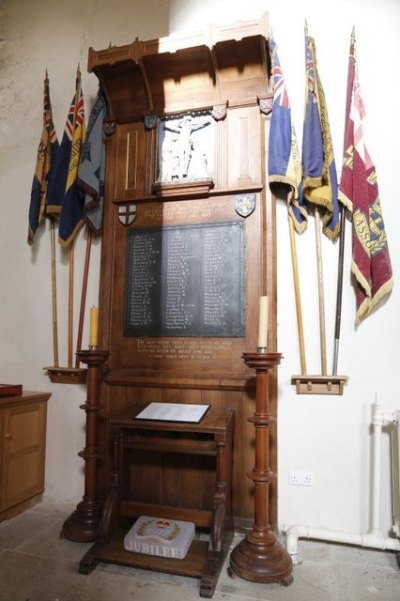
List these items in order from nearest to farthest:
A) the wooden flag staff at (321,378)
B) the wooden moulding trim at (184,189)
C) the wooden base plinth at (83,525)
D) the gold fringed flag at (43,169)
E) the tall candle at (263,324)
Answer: the tall candle at (263,324) < the wooden base plinth at (83,525) < the wooden flag staff at (321,378) < the wooden moulding trim at (184,189) < the gold fringed flag at (43,169)

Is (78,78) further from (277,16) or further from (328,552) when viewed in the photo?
(328,552)

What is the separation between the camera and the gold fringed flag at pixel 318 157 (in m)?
2.31

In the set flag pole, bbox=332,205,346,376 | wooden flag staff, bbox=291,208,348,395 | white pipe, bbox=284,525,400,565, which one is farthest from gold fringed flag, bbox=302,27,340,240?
white pipe, bbox=284,525,400,565

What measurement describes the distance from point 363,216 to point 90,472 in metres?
2.11

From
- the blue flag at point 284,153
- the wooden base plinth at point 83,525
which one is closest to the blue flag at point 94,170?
the blue flag at point 284,153

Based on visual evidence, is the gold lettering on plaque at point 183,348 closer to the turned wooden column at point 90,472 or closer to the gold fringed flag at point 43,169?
the turned wooden column at point 90,472

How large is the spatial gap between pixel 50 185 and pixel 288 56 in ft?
6.06

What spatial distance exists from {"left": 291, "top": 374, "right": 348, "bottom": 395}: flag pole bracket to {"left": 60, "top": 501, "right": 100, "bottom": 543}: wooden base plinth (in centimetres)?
133

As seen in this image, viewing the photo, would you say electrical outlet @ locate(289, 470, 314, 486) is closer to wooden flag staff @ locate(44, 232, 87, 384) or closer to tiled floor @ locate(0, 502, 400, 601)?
tiled floor @ locate(0, 502, 400, 601)

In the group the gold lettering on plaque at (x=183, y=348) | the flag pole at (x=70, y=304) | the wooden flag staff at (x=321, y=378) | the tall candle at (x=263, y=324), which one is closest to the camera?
the tall candle at (x=263, y=324)

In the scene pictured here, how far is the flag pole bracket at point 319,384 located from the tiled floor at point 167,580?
81cm

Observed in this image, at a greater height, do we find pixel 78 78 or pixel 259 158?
pixel 78 78

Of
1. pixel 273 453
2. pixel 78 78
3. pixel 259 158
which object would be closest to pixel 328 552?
pixel 273 453

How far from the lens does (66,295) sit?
9.44ft
